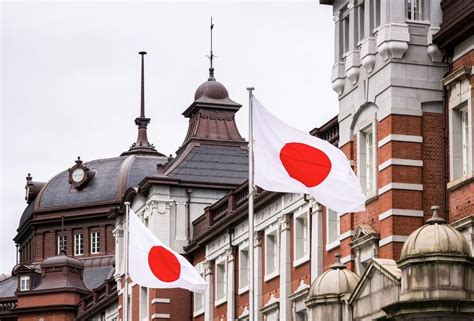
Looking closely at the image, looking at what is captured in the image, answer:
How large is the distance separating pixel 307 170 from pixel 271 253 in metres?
22.0

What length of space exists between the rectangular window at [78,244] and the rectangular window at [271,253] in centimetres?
5802

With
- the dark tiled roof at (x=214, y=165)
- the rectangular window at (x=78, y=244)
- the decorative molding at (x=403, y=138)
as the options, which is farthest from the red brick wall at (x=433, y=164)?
the rectangular window at (x=78, y=244)

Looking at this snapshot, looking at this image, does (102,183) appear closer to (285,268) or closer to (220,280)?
(220,280)

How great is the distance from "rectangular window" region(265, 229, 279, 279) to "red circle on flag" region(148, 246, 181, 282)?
910 cm

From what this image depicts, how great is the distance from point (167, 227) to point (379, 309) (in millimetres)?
33947

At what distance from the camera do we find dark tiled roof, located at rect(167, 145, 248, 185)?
249 feet

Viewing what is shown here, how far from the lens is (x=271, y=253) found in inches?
2468

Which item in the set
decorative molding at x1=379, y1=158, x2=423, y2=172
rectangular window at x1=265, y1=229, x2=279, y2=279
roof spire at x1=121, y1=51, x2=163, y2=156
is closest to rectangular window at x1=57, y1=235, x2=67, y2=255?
roof spire at x1=121, y1=51, x2=163, y2=156

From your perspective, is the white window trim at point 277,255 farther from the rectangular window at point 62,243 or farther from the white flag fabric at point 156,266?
the rectangular window at point 62,243

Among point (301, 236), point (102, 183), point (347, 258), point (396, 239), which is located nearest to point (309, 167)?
point (396, 239)

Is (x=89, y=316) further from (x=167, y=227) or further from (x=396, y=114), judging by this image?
(x=396, y=114)

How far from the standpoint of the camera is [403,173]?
4381cm

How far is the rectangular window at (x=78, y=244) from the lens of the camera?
393 ft

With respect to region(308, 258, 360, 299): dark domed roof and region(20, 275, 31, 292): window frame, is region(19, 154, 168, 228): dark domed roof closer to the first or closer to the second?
region(20, 275, 31, 292): window frame
